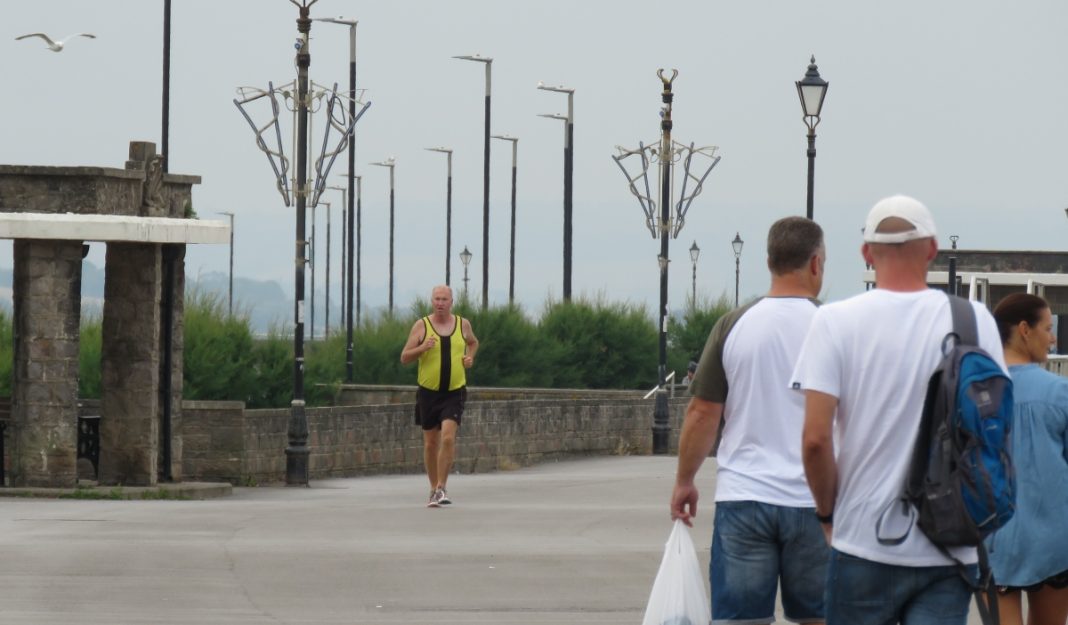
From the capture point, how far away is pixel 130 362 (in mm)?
19531

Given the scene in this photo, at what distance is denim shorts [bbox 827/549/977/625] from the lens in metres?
5.32

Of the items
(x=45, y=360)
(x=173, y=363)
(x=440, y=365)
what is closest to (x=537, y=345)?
(x=173, y=363)

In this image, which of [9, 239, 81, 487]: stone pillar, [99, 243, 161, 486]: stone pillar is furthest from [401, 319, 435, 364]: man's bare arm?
[99, 243, 161, 486]: stone pillar

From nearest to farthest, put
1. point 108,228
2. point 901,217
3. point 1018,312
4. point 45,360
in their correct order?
1. point 901,217
2. point 1018,312
3. point 108,228
4. point 45,360

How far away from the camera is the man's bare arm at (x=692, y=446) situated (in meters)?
6.85

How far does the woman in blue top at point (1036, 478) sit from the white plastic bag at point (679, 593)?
1.46 metres

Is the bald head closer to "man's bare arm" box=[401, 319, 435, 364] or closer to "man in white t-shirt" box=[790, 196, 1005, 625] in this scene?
"man's bare arm" box=[401, 319, 435, 364]

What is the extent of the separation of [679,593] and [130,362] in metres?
13.5

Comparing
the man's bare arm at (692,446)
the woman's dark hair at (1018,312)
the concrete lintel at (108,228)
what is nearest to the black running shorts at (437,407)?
the concrete lintel at (108,228)

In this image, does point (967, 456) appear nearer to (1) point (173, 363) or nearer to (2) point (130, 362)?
(2) point (130, 362)

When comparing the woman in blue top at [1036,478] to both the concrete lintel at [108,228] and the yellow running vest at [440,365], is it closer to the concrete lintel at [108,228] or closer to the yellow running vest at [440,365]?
the yellow running vest at [440,365]

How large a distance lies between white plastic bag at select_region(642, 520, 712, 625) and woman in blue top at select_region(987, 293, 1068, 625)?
4.78 ft

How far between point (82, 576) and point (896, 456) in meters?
7.31

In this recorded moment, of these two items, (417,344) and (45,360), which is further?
(45,360)
